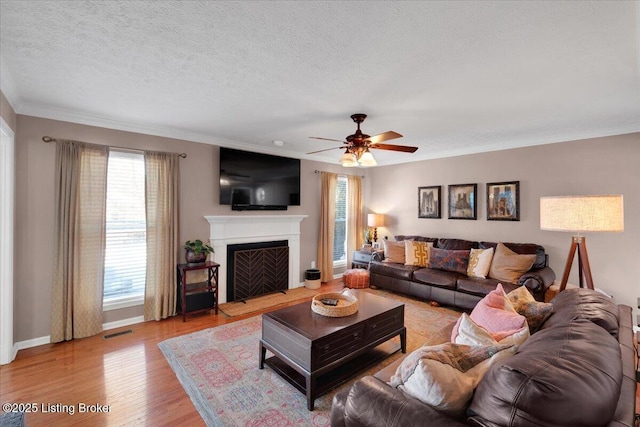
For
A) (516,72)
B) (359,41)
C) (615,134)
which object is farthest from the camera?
(615,134)

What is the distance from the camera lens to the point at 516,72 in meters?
2.22

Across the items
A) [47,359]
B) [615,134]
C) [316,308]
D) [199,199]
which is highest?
Answer: [615,134]

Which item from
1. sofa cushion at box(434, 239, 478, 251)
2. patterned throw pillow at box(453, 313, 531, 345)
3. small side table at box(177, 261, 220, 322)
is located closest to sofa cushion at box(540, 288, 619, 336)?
patterned throw pillow at box(453, 313, 531, 345)

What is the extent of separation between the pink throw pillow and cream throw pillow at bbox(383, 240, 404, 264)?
304 cm

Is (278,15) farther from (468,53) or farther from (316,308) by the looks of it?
(316,308)

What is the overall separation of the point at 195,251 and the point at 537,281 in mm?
4370

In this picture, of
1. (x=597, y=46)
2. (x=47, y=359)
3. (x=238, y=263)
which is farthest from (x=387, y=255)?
(x=47, y=359)

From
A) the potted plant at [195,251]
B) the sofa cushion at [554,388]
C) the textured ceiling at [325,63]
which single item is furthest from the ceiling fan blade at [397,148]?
the potted plant at [195,251]

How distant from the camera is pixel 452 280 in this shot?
13.7 feet

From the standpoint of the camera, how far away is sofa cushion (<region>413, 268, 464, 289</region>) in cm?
418

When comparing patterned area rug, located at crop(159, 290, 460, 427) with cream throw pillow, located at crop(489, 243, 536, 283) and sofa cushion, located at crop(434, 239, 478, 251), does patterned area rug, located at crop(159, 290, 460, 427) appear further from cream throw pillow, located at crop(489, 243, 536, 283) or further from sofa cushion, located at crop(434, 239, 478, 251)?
sofa cushion, located at crop(434, 239, 478, 251)

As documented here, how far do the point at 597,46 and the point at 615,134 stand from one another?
2584 millimetres

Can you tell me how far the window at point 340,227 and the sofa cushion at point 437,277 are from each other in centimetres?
193

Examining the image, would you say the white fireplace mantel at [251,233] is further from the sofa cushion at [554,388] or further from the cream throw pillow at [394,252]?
the sofa cushion at [554,388]
